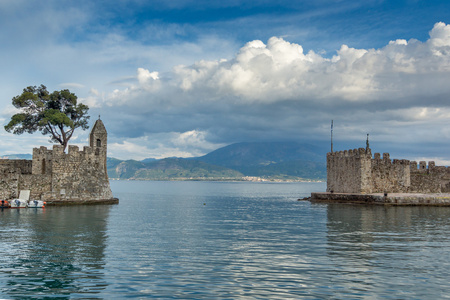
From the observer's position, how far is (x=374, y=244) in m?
23.3

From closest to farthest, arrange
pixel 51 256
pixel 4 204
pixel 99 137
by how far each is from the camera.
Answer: pixel 51 256 → pixel 4 204 → pixel 99 137

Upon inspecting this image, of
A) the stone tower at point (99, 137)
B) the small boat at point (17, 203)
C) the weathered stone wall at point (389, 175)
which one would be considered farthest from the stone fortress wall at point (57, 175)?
the weathered stone wall at point (389, 175)

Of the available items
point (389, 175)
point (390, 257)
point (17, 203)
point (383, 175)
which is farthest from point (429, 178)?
point (17, 203)

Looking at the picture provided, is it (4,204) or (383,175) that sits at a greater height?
(383,175)

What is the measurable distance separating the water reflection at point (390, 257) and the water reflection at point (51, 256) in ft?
31.2

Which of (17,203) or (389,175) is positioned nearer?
(17,203)

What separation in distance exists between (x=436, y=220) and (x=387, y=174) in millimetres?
23760

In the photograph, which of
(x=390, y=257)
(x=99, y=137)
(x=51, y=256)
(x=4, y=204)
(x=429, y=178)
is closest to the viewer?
(x=51, y=256)

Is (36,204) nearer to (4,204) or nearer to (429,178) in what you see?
(4,204)

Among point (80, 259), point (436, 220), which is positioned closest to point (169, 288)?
point (80, 259)

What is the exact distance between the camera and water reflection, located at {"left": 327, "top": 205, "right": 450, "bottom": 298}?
14.1 metres

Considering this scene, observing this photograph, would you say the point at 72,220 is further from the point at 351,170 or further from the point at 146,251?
the point at 351,170

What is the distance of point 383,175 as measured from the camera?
196ft

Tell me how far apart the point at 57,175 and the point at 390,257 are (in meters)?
40.8
